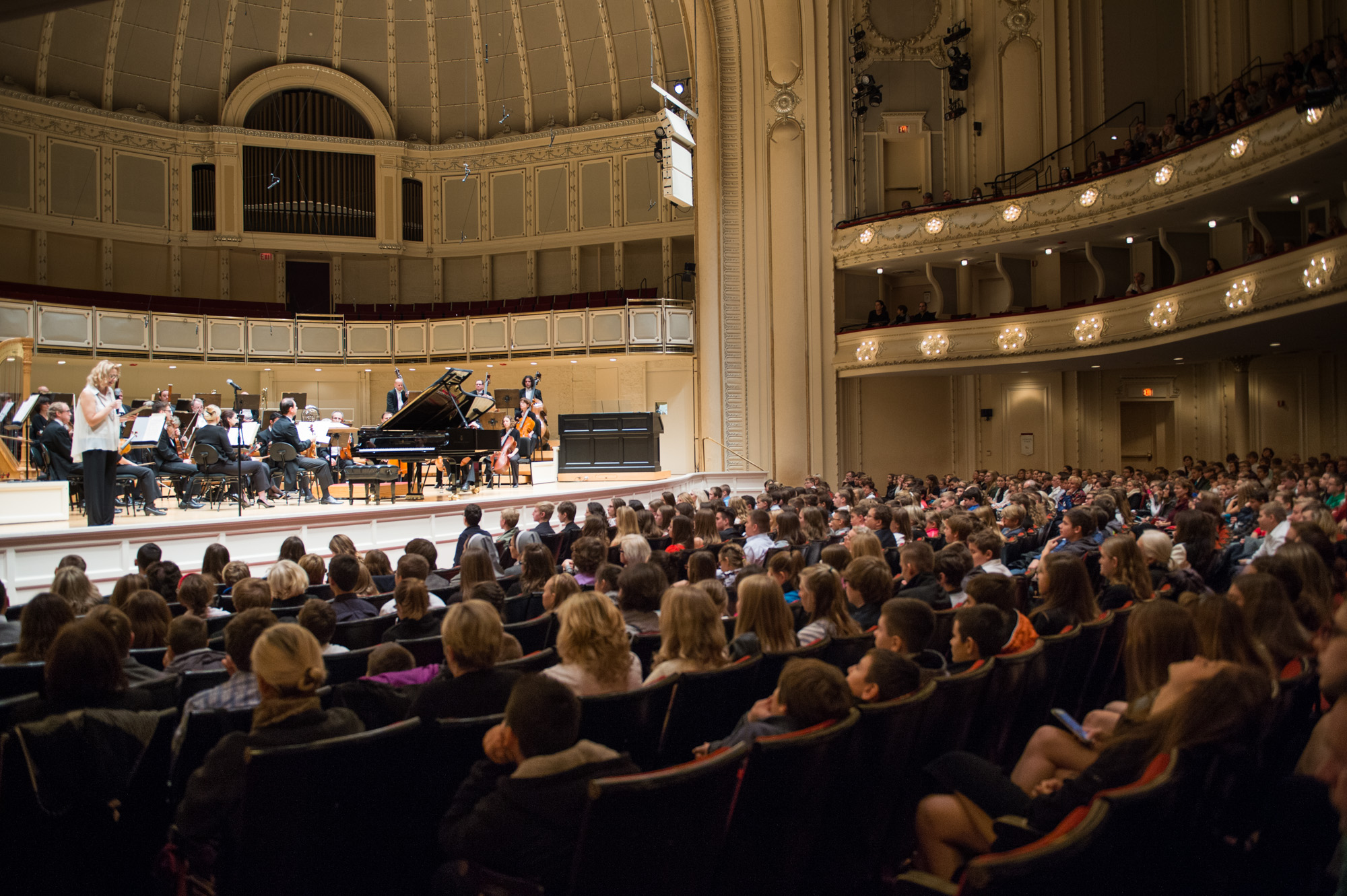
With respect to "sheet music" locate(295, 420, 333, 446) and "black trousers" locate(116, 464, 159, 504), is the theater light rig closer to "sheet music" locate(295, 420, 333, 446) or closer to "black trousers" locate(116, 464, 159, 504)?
"sheet music" locate(295, 420, 333, 446)

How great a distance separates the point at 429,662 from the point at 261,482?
25.4 feet

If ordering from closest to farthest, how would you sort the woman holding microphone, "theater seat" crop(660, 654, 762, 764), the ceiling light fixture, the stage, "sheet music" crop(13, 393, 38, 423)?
"theater seat" crop(660, 654, 762, 764) → the stage → the woman holding microphone → "sheet music" crop(13, 393, 38, 423) → the ceiling light fixture

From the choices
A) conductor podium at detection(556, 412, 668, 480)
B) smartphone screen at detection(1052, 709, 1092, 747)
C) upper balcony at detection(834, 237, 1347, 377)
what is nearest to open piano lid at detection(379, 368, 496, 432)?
conductor podium at detection(556, 412, 668, 480)

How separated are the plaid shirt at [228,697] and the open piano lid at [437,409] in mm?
8073

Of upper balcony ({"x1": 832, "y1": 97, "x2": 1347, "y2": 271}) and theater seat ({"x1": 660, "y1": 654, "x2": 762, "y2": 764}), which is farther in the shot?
upper balcony ({"x1": 832, "y1": 97, "x2": 1347, "y2": 271})

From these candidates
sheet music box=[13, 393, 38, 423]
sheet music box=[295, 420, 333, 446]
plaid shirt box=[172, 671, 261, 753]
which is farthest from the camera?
sheet music box=[295, 420, 333, 446]

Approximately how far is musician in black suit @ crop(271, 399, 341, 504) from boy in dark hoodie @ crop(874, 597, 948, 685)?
9.07 meters

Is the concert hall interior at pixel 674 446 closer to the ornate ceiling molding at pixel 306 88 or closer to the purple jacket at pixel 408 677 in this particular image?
the purple jacket at pixel 408 677

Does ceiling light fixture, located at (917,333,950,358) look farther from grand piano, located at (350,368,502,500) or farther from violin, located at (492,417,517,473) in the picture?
grand piano, located at (350,368,502,500)

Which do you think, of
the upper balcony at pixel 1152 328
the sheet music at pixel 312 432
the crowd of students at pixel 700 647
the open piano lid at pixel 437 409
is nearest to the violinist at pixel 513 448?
the open piano lid at pixel 437 409

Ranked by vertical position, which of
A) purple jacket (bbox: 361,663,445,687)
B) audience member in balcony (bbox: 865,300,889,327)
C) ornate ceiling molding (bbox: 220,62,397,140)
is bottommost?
purple jacket (bbox: 361,663,445,687)

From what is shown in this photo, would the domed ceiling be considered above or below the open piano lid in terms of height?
above

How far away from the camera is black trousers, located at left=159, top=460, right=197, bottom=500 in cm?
1023

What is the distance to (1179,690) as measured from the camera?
2.49 metres
